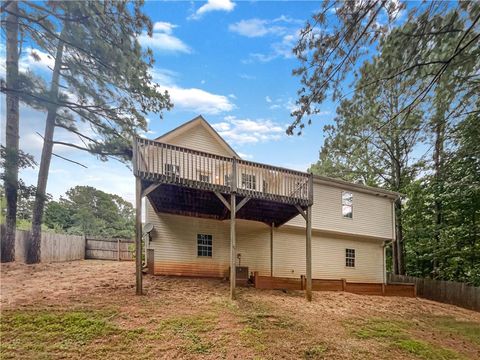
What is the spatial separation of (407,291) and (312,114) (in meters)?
12.0

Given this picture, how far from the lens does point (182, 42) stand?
11.5 meters

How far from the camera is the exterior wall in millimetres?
12172

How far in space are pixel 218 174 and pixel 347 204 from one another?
8340 mm

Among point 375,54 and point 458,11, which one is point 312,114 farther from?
point 458,11

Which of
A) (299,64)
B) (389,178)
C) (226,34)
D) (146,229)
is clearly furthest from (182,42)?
(389,178)

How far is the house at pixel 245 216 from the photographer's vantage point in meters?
9.84

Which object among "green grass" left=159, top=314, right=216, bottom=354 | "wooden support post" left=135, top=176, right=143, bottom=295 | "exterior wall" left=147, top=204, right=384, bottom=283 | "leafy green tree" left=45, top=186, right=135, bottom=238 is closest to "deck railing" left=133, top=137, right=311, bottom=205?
"wooden support post" left=135, top=176, right=143, bottom=295

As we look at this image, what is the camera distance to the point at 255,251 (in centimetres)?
1378

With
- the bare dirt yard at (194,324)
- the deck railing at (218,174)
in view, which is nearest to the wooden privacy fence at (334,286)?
the bare dirt yard at (194,324)

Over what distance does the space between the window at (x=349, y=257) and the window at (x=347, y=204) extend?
1.87 metres

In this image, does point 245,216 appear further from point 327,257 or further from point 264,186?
point 327,257

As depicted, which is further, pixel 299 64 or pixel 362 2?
pixel 299 64

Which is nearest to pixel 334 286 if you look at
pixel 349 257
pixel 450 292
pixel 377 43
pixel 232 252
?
pixel 349 257

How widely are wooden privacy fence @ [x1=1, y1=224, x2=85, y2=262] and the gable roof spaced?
22.1 ft
